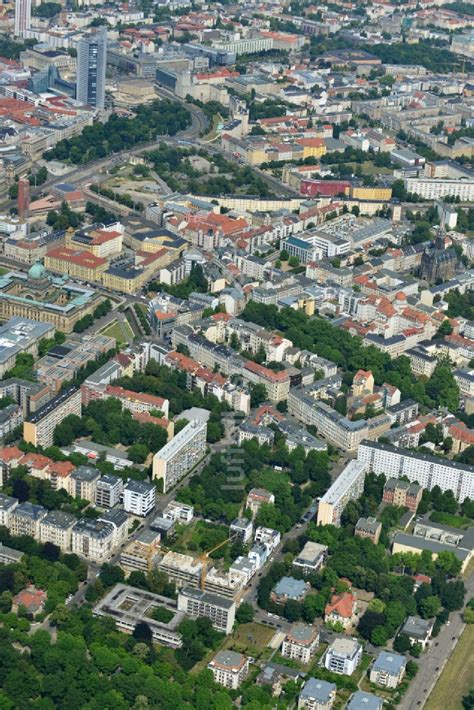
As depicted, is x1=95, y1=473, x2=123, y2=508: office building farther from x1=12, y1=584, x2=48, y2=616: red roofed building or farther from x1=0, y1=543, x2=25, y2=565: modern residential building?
x1=12, y1=584, x2=48, y2=616: red roofed building

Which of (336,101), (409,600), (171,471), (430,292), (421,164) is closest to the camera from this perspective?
(409,600)

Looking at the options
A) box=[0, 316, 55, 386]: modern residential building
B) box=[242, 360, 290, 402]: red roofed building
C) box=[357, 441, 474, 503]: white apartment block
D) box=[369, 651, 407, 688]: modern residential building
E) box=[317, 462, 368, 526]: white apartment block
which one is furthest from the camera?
box=[0, 316, 55, 386]: modern residential building

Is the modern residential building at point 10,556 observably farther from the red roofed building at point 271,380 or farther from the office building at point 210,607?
the red roofed building at point 271,380

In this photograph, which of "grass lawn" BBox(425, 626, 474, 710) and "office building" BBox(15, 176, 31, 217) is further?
"office building" BBox(15, 176, 31, 217)

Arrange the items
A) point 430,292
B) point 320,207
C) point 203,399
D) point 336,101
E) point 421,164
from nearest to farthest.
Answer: point 203,399
point 430,292
point 320,207
point 421,164
point 336,101

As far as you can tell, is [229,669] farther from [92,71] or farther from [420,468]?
[92,71]

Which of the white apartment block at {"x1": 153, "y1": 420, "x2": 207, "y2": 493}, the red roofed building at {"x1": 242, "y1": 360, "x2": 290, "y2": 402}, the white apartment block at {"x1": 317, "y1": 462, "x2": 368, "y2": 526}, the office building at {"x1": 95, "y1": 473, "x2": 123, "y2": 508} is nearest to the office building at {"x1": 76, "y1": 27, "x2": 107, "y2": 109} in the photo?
the red roofed building at {"x1": 242, "y1": 360, "x2": 290, "y2": 402}

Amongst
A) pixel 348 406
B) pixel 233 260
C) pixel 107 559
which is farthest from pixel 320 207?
pixel 107 559

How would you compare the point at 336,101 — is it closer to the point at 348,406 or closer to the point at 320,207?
the point at 320,207
